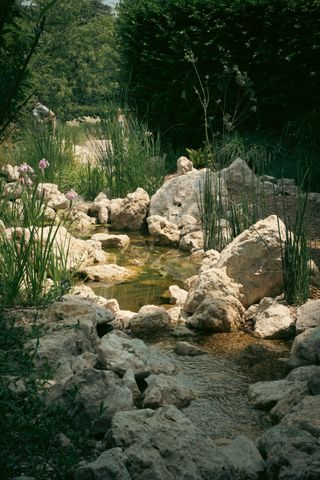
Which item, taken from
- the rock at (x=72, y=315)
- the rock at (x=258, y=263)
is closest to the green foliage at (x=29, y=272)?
the rock at (x=72, y=315)

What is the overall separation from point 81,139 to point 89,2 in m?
17.4

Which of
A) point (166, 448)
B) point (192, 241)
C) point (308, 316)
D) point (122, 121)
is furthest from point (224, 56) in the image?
point (166, 448)

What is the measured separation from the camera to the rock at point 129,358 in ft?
12.4

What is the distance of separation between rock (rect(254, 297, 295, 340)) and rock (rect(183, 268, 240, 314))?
0.33 meters

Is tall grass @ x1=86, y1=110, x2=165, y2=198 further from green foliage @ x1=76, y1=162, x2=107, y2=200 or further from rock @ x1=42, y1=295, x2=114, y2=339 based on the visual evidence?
rock @ x1=42, y1=295, x2=114, y2=339

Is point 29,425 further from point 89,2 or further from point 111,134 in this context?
point 89,2

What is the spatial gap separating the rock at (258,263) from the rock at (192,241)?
1.99 meters

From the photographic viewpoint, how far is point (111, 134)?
9.47m

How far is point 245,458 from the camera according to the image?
108 inches

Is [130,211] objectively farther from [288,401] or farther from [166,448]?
[166,448]

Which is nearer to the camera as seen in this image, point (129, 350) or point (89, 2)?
point (129, 350)

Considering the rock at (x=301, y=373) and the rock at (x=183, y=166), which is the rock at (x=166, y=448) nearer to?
the rock at (x=301, y=373)

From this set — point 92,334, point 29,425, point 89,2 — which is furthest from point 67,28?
point 29,425

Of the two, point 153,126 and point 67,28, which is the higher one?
point 67,28
